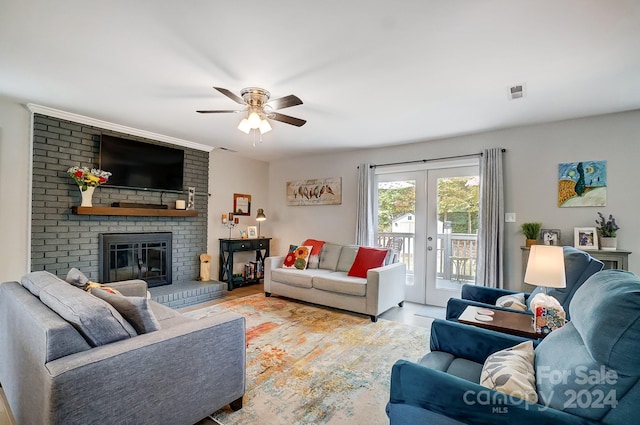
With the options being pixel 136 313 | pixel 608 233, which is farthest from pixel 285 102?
pixel 608 233

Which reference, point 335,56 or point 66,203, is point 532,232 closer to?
point 335,56

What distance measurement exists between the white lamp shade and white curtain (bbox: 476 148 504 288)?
1882 millimetres

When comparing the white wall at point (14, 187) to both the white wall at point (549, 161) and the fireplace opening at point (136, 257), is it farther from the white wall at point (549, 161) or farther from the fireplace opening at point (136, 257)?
the white wall at point (549, 161)

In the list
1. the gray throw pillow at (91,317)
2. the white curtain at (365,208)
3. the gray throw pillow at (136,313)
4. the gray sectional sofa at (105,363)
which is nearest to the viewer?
the gray sectional sofa at (105,363)

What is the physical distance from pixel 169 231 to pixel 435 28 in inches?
171

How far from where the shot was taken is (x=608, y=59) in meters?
2.16

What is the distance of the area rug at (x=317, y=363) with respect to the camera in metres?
1.89

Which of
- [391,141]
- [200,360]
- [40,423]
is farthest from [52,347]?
[391,141]

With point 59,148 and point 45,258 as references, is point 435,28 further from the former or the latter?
point 45,258

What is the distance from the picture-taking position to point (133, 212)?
4.00 m

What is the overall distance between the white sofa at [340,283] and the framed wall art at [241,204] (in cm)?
145

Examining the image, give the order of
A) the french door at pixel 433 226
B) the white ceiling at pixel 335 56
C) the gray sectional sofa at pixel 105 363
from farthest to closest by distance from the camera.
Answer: the french door at pixel 433 226, the white ceiling at pixel 335 56, the gray sectional sofa at pixel 105 363

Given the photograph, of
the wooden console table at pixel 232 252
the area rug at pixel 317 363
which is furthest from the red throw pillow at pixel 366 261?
the wooden console table at pixel 232 252

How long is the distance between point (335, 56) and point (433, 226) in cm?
303
